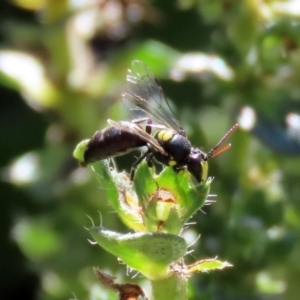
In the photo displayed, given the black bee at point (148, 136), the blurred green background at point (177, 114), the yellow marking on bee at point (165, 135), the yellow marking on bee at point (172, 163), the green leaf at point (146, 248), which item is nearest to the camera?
the green leaf at point (146, 248)

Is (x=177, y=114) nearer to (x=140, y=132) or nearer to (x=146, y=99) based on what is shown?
(x=146, y=99)

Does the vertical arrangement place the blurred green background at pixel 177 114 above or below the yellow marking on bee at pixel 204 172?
above

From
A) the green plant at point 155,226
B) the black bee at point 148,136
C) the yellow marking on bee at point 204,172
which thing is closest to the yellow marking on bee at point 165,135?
the black bee at point 148,136

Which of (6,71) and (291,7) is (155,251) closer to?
(291,7)

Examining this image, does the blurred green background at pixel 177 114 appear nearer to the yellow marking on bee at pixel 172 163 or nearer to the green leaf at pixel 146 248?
the yellow marking on bee at pixel 172 163

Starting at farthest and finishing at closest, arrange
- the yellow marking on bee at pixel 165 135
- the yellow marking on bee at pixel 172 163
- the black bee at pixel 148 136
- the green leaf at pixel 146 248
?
the yellow marking on bee at pixel 165 135 < the black bee at pixel 148 136 < the yellow marking on bee at pixel 172 163 < the green leaf at pixel 146 248

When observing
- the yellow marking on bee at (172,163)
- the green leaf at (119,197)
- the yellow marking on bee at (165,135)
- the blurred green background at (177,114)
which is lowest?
the green leaf at (119,197)
